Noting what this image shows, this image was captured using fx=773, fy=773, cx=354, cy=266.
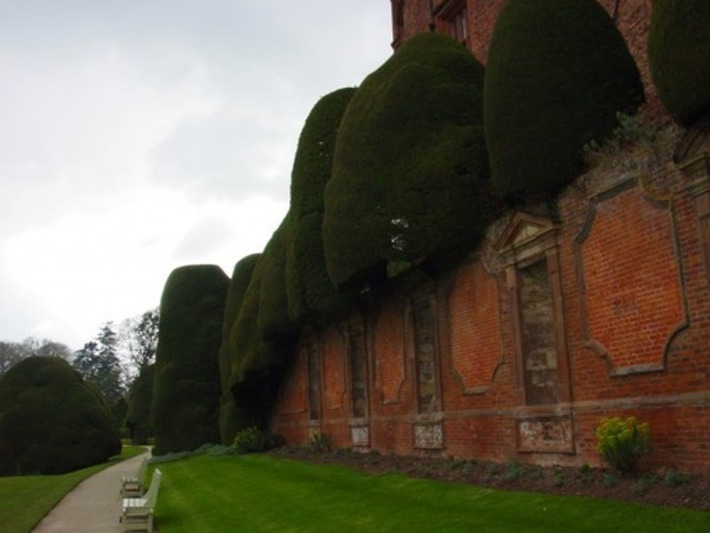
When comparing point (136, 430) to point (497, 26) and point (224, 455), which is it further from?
point (497, 26)

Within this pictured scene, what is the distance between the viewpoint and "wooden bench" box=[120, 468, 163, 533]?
40.2 feet

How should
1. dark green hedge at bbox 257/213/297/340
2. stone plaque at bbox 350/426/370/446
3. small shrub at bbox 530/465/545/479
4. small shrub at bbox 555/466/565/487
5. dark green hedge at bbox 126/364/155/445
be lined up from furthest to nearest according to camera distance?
dark green hedge at bbox 126/364/155/445, dark green hedge at bbox 257/213/297/340, stone plaque at bbox 350/426/370/446, small shrub at bbox 530/465/545/479, small shrub at bbox 555/466/565/487

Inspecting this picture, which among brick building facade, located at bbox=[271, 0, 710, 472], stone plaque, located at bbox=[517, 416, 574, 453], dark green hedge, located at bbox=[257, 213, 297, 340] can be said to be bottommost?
stone plaque, located at bbox=[517, 416, 574, 453]

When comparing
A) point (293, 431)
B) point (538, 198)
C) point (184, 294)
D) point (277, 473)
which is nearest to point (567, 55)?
Answer: point (538, 198)

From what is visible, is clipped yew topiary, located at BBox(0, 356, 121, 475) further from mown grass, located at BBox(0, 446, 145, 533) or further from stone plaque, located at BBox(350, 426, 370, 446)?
stone plaque, located at BBox(350, 426, 370, 446)

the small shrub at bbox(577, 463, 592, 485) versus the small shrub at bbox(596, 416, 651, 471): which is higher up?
the small shrub at bbox(596, 416, 651, 471)

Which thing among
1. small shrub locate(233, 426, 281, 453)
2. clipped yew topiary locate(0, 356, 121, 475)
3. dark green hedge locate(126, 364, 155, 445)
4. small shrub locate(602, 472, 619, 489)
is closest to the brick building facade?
small shrub locate(602, 472, 619, 489)

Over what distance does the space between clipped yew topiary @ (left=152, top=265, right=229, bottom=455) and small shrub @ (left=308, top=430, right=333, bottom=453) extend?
11045 millimetres

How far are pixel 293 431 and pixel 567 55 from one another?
17928mm

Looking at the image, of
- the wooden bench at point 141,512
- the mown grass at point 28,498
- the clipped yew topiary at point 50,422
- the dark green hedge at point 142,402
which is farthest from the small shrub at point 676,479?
the dark green hedge at point 142,402

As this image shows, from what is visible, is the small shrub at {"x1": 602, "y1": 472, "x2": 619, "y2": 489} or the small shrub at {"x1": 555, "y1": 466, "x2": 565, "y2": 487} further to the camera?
the small shrub at {"x1": 555, "y1": 466, "x2": 565, "y2": 487}

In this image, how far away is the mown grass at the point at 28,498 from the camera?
14.7 meters

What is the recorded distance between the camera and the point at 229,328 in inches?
1271

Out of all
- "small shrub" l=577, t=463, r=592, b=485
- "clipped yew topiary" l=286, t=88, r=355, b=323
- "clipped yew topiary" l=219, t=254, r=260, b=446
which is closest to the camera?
"small shrub" l=577, t=463, r=592, b=485
